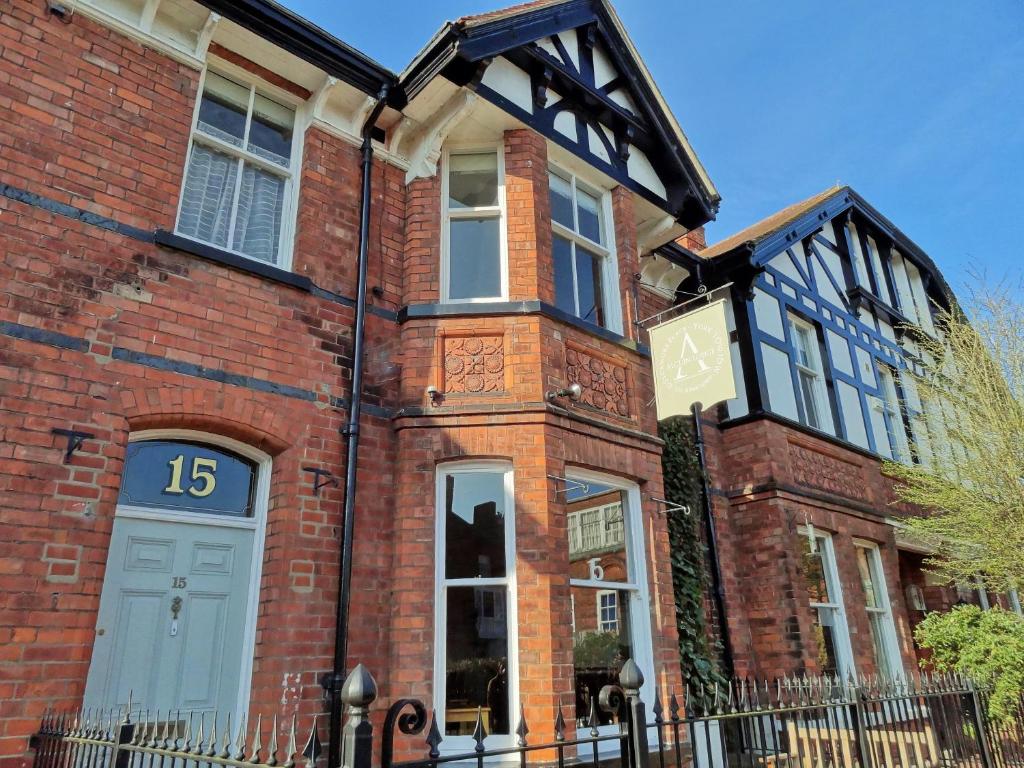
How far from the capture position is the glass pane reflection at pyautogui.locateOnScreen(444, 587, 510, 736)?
5633mm

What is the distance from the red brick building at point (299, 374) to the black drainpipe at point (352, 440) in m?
0.06

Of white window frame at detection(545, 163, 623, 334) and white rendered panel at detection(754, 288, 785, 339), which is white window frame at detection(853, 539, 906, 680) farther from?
white window frame at detection(545, 163, 623, 334)

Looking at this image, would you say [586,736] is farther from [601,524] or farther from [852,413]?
[852,413]

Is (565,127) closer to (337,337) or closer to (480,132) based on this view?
(480,132)

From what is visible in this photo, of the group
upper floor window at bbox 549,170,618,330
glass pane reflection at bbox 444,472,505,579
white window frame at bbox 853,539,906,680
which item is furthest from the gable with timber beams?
white window frame at bbox 853,539,906,680

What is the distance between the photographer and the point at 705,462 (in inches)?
380

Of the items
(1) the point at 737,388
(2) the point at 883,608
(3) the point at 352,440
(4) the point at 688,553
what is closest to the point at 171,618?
(3) the point at 352,440

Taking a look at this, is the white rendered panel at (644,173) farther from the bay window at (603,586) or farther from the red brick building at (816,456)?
the bay window at (603,586)

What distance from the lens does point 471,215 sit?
7.45 metres

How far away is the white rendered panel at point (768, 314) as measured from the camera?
10872 millimetres

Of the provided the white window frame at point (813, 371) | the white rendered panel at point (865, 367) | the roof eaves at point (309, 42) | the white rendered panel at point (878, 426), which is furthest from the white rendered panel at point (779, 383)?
the roof eaves at point (309, 42)

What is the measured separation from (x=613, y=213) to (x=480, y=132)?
1957mm

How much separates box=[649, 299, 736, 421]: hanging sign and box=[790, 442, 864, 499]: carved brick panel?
3848 mm

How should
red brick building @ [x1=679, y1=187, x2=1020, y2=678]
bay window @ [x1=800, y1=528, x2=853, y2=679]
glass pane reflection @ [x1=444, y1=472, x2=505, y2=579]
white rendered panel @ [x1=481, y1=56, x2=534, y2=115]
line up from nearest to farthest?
glass pane reflection @ [x1=444, y1=472, x2=505, y2=579]
white rendered panel @ [x1=481, y1=56, x2=534, y2=115]
red brick building @ [x1=679, y1=187, x2=1020, y2=678]
bay window @ [x1=800, y1=528, x2=853, y2=679]
